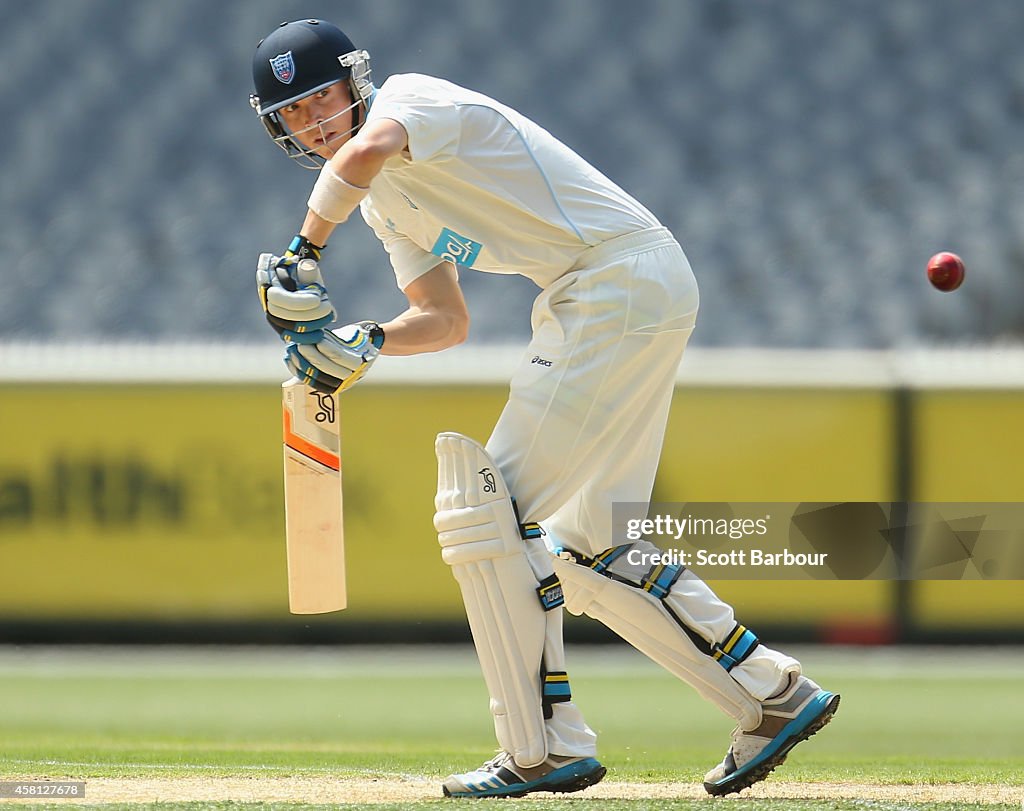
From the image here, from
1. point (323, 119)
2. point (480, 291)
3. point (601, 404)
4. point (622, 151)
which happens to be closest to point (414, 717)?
point (601, 404)

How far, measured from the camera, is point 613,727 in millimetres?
4355

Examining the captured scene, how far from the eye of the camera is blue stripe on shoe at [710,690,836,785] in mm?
2789

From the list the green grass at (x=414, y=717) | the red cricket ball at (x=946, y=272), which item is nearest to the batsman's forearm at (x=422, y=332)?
the green grass at (x=414, y=717)

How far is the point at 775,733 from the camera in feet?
9.20

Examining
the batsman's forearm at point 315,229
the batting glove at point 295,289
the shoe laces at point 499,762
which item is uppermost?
the batsman's forearm at point 315,229

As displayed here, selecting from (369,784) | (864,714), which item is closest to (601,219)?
(369,784)

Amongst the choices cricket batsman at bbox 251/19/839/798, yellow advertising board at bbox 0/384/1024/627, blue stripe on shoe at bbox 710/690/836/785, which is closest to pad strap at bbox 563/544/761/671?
cricket batsman at bbox 251/19/839/798

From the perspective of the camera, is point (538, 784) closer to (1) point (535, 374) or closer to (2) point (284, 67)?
(1) point (535, 374)

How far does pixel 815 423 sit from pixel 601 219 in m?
3.22

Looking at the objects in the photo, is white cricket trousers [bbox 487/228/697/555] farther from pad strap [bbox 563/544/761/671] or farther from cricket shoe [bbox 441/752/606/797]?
cricket shoe [bbox 441/752/606/797]

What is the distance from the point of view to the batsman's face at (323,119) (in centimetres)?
278

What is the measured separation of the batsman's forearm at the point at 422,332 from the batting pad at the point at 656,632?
1.55ft

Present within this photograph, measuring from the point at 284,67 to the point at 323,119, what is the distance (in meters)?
0.11

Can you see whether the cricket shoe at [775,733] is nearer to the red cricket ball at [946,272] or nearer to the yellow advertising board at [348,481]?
the red cricket ball at [946,272]
